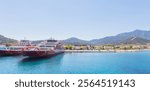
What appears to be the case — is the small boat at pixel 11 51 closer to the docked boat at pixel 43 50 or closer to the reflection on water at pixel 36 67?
the docked boat at pixel 43 50

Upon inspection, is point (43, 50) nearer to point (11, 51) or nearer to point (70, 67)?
point (11, 51)

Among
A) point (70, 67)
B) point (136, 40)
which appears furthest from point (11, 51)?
point (136, 40)

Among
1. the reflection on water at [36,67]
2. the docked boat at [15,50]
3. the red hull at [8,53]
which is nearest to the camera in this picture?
the reflection on water at [36,67]

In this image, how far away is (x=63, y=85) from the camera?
4.77 meters

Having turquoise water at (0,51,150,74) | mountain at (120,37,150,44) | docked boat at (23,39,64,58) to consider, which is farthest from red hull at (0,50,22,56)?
mountain at (120,37,150,44)

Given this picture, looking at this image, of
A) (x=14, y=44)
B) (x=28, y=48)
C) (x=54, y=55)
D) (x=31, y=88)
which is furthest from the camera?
(x=54, y=55)

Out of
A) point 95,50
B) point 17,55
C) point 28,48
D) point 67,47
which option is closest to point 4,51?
point 17,55

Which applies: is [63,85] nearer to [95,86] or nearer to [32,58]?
[95,86]

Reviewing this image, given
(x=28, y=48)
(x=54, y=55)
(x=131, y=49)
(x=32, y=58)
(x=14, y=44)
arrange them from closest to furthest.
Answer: (x=32, y=58) → (x=28, y=48) → (x=14, y=44) → (x=54, y=55) → (x=131, y=49)

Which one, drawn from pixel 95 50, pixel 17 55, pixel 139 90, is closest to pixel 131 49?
pixel 95 50

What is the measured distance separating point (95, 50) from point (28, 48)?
10234mm

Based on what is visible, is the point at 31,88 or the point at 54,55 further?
the point at 54,55

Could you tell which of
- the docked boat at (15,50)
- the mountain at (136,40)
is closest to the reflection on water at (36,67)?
the docked boat at (15,50)

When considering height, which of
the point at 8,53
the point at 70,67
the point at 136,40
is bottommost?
the point at 70,67
